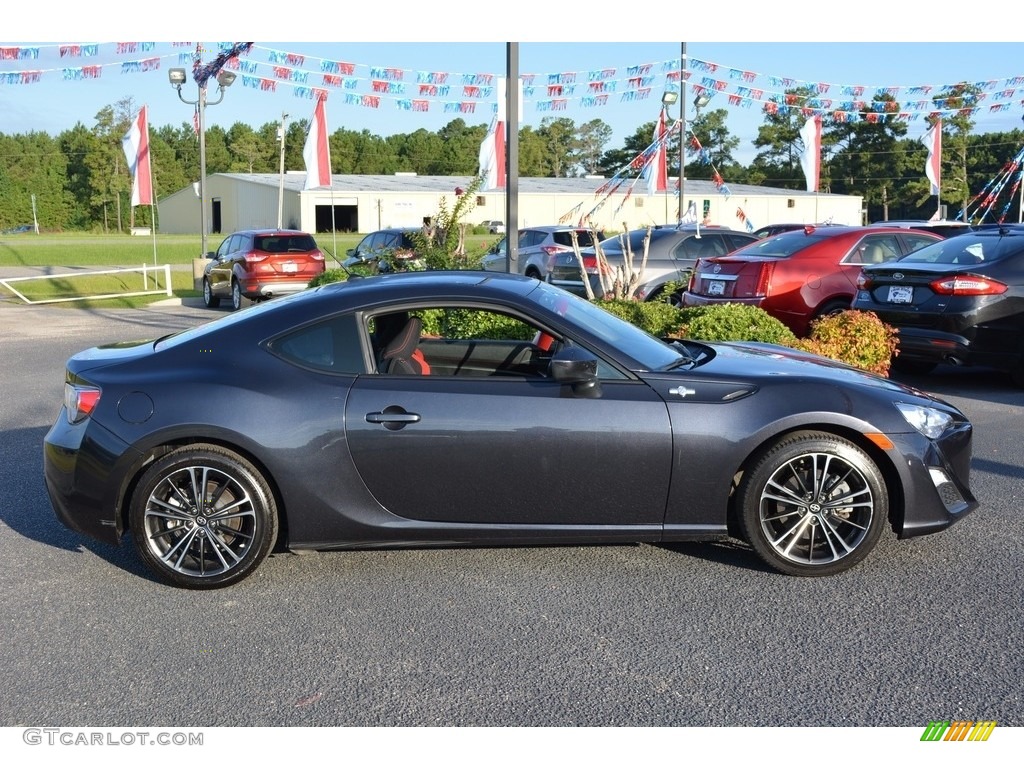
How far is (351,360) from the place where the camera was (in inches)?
192

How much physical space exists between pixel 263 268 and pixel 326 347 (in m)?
16.7

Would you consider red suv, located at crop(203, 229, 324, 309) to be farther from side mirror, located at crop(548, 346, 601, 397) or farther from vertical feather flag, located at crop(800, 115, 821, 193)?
side mirror, located at crop(548, 346, 601, 397)

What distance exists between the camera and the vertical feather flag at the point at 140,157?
23.5 meters

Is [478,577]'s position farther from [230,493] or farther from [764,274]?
[764,274]

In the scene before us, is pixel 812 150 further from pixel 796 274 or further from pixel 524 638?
pixel 524 638

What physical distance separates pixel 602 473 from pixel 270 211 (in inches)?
2419

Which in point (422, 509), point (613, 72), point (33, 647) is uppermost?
point (613, 72)

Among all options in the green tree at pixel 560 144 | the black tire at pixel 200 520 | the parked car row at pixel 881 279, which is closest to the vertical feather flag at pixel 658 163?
the parked car row at pixel 881 279

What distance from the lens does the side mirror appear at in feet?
15.3

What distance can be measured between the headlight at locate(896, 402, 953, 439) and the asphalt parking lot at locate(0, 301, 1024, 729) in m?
0.65

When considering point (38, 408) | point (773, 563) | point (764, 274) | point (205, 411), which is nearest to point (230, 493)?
point (205, 411)

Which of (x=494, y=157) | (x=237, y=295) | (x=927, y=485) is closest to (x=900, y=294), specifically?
(x=927, y=485)

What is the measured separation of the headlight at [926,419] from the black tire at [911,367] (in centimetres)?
585

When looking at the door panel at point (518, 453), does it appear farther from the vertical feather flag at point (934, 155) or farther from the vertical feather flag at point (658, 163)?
the vertical feather flag at point (934, 155)
